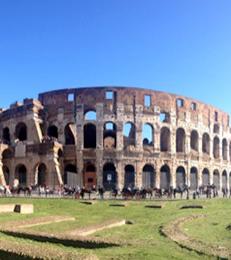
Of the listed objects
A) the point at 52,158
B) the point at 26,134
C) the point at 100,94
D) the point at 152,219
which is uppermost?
the point at 100,94

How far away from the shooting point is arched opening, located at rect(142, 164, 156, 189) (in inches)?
1829

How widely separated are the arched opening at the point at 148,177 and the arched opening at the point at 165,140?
11.0ft

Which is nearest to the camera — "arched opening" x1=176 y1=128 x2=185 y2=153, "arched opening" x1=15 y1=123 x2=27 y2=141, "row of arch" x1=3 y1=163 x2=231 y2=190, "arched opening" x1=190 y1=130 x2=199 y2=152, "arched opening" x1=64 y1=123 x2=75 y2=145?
"row of arch" x1=3 y1=163 x2=231 y2=190

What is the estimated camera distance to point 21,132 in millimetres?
50281

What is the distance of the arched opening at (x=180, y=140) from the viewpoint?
50469mm

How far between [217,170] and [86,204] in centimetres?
3297

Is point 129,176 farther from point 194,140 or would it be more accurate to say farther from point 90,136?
point 194,140

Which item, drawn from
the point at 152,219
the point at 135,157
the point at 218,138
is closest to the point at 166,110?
the point at 135,157

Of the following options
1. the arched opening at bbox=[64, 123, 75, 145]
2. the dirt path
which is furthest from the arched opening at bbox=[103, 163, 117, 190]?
the dirt path

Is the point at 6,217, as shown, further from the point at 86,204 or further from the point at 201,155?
the point at 201,155

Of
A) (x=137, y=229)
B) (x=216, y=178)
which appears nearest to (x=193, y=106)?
(x=216, y=178)

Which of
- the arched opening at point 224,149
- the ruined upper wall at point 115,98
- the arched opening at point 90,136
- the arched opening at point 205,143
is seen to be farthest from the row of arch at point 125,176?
the arched opening at point 224,149

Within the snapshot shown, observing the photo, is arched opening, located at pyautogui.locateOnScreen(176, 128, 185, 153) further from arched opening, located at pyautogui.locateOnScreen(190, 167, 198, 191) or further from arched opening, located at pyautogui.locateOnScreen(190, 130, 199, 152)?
arched opening, located at pyautogui.locateOnScreen(190, 167, 198, 191)

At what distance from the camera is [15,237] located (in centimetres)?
1184
